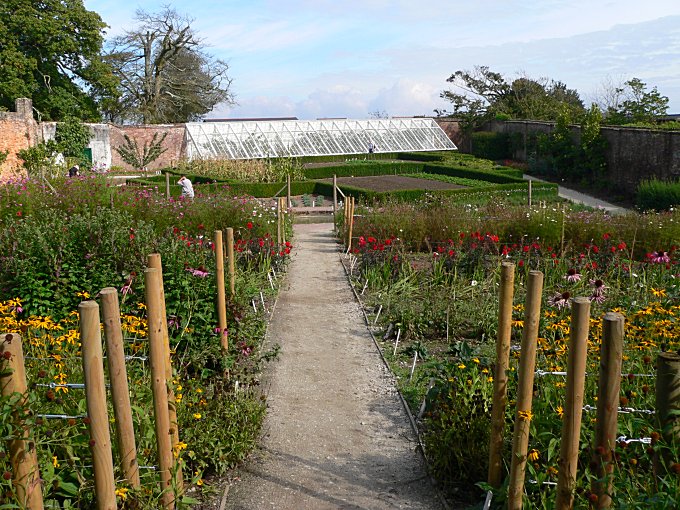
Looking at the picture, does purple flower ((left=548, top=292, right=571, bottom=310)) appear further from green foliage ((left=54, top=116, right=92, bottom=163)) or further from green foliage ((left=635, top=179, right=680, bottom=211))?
green foliage ((left=54, top=116, right=92, bottom=163))

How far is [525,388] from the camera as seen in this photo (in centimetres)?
310

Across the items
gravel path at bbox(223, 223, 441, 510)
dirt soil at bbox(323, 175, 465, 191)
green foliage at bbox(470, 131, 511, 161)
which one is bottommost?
gravel path at bbox(223, 223, 441, 510)

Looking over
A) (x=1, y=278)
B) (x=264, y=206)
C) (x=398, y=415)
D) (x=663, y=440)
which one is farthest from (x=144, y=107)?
(x=663, y=440)

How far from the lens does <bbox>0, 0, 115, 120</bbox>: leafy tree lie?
25.8 metres

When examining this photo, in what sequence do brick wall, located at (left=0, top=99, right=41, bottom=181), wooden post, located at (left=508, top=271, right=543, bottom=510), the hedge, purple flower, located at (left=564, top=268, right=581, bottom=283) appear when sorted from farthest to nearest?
the hedge < brick wall, located at (left=0, top=99, right=41, bottom=181) < purple flower, located at (left=564, top=268, right=581, bottom=283) < wooden post, located at (left=508, top=271, right=543, bottom=510)

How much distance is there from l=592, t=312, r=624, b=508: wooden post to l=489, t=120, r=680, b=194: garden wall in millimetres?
20048

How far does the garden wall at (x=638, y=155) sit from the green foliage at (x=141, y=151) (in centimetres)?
1696

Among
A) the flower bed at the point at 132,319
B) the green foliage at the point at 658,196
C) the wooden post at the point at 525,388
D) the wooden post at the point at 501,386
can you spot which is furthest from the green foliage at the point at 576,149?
the wooden post at the point at 525,388

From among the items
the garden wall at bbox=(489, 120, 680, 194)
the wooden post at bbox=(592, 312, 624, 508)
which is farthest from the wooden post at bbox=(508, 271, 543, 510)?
the garden wall at bbox=(489, 120, 680, 194)

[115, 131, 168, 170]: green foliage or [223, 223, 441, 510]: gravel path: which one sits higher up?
[115, 131, 168, 170]: green foliage

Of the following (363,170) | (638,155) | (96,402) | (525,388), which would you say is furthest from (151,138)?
(525,388)

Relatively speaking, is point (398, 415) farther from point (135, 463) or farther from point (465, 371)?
point (135, 463)

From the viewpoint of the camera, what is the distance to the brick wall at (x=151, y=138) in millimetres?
28891

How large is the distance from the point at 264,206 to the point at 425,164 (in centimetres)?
1576
